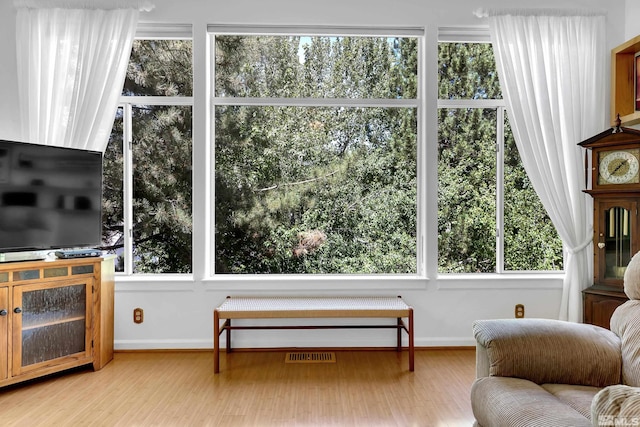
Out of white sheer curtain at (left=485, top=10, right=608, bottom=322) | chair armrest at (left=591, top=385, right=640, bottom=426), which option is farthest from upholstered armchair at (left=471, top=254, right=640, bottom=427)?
white sheer curtain at (left=485, top=10, right=608, bottom=322)

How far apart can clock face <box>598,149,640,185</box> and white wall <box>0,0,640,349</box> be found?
94 centimetres

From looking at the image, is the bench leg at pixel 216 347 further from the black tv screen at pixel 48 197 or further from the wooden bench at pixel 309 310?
the black tv screen at pixel 48 197

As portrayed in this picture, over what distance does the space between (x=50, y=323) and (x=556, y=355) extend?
3.08m

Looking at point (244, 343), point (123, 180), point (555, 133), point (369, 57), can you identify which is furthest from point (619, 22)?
point (123, 180)

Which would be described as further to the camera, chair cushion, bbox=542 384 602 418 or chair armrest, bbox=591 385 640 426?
chair cushion, bbox=542 384 602 418

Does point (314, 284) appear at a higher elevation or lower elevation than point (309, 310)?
higher

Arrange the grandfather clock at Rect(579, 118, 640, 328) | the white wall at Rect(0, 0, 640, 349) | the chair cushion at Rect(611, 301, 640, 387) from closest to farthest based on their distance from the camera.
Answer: the chair cushion at Rect(611, 301, 640, 387) < the grandfather clock at Rect(579, 118, 640, 328) < the white wall at Rect(0, 0, 640, 349)

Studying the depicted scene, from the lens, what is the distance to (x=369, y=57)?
3748 millimetres

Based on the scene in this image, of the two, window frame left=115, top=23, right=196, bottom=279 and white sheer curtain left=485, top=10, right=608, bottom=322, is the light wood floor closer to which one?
window frame left=115, top=23, right=196, bottom=279

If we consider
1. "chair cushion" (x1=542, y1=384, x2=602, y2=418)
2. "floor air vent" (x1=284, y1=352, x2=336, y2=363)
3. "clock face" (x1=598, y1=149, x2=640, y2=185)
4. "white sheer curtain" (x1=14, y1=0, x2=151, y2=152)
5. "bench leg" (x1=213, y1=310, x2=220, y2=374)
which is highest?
"white sheer curtain" (x1=14, y1=0, x2=151, y2=152)

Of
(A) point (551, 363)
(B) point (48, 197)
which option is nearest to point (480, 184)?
(A) point (551, 363)

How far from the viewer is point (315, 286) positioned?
3639 mm

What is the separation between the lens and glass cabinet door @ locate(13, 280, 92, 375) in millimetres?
2840

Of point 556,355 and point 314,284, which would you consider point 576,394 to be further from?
point 314,284
